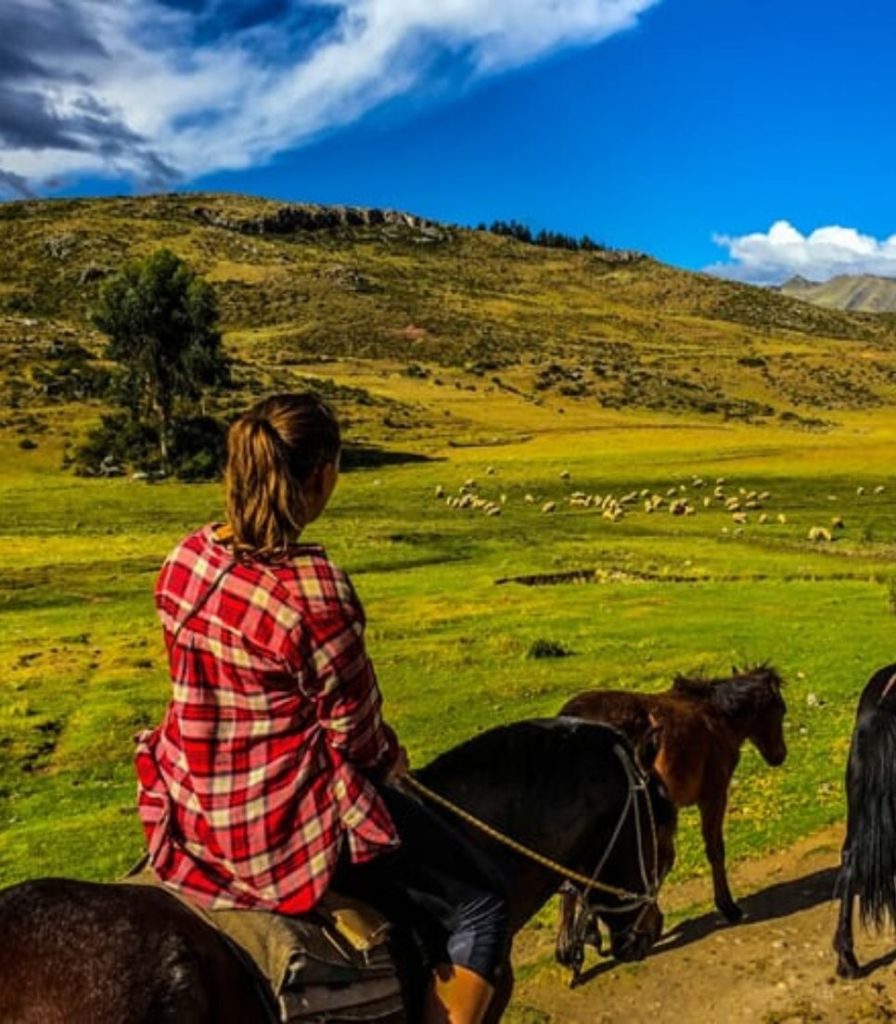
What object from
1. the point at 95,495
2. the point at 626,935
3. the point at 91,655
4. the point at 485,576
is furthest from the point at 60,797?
the point at 95,495

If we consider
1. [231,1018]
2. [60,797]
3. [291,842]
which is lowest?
[60,797]

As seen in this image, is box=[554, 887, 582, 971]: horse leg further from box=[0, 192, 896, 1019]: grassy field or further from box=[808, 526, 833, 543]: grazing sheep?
box=[808, 526, 833, 543]: grazing sheep

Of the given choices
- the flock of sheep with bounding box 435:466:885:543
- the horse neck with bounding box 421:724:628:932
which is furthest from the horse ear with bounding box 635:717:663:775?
the flock of sheep with bounding box 435:466:885:543

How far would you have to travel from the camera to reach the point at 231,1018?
4.27m

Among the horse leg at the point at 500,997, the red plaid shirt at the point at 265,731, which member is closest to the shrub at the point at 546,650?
the horse leg at the point at 500,997

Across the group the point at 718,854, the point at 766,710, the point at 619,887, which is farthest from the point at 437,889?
the point at 766,710

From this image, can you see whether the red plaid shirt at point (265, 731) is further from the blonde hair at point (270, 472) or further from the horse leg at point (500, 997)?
the horse leg at point (500, 997)

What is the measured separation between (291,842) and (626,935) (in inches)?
116

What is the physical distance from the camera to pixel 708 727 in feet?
36.3

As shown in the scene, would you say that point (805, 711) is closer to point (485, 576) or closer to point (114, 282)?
point (485, 576)

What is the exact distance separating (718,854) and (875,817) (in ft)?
6.90

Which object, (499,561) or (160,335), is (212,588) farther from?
(160,335)

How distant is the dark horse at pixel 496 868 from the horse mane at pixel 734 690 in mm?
4658

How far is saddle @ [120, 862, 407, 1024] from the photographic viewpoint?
4426 millimetres
